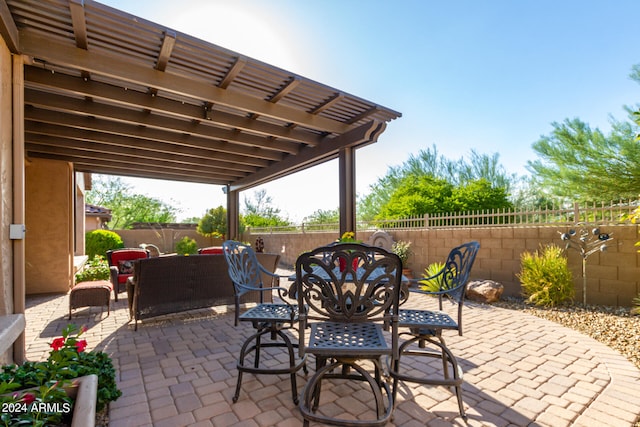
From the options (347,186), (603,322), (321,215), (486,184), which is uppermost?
(486,184)

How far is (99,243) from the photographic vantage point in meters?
8.73

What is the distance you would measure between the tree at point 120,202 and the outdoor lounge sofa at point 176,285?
67.2 ft

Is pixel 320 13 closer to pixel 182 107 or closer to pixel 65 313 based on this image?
pixel 182 107

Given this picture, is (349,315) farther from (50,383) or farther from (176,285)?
(176,285)

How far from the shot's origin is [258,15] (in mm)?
4559

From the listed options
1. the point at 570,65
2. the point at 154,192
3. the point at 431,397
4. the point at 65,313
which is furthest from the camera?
the point at 154,192

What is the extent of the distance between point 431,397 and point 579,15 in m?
7.53

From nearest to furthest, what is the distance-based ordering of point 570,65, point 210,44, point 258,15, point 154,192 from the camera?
1. point 210,44
2. point 258,15
3. point 570,65
4. point 154,192

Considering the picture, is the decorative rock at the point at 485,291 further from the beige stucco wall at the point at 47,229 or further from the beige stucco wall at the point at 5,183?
the beige stucco wall at the point at 47,229

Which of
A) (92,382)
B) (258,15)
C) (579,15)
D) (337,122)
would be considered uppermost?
(579,15)

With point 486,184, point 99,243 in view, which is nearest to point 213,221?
point 99,243

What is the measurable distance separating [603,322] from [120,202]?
81.3 ft

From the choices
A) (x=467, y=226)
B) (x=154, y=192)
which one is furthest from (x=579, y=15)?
(x=154, y=192)

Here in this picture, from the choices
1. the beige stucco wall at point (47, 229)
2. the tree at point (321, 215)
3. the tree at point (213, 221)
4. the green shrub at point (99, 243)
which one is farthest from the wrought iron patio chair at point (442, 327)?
the tree at point (321, 215)
